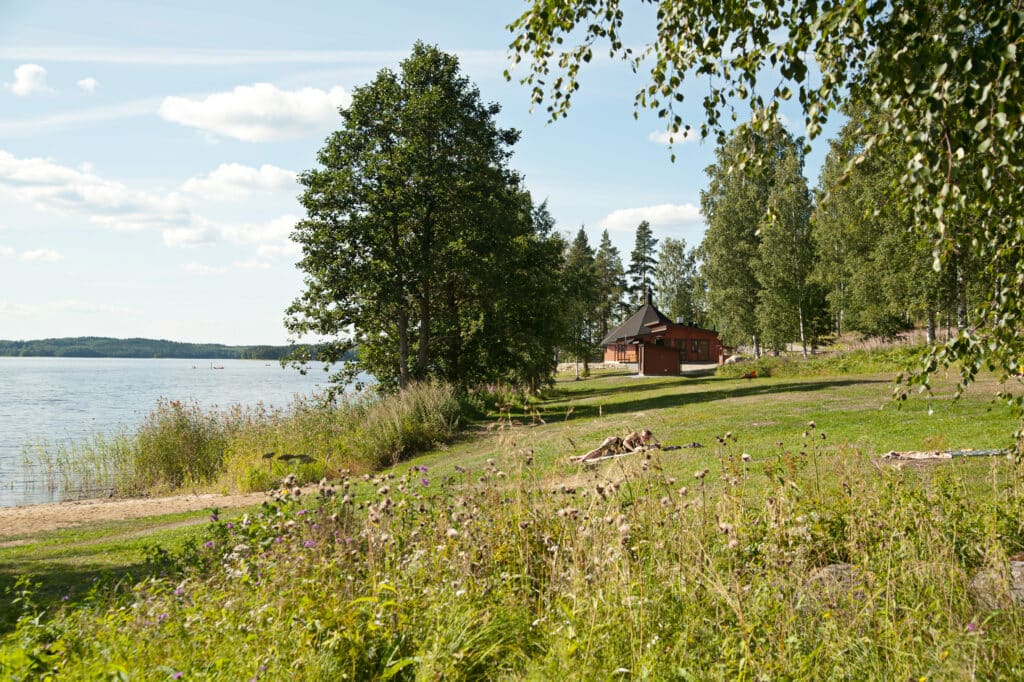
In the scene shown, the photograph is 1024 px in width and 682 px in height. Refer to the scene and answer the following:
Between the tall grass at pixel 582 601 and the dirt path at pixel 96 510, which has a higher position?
the tall grass at pixel 582 601

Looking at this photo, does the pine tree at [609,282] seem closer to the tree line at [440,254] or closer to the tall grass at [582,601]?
the tree line at [440,254]

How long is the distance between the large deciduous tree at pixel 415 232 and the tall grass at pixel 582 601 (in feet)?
51.2

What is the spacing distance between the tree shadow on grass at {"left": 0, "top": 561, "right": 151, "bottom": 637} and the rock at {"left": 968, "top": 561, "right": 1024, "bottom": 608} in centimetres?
542

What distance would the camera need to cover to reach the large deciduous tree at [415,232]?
20.1 meters

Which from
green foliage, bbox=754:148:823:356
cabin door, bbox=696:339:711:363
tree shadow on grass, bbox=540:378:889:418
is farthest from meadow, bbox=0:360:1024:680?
cabin door, bbox=696:339:711:363

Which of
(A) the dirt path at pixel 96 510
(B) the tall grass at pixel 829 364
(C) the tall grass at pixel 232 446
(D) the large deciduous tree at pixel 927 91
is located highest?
(D) the large deciduous tree at pixel 927 91

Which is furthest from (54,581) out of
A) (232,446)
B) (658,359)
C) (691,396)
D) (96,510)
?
(658,359)

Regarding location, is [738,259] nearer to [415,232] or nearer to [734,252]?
[734,252]

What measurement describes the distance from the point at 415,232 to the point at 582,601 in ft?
61.7

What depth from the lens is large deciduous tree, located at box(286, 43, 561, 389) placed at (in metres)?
20.1

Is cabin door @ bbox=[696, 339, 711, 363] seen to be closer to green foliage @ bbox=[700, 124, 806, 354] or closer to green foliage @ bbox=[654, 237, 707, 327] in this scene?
green foliage @ bbox=[700, 124, 806, 354]

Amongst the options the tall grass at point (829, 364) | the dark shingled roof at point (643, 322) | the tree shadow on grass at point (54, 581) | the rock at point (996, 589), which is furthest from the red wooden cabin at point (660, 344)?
the rock at point (996, 589)

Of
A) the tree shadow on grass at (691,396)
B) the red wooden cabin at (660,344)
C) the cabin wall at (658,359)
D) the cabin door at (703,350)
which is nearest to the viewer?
the tree shadow on grass at (691,396)

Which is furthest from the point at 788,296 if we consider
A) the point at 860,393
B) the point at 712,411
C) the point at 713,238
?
the point at 712,411
